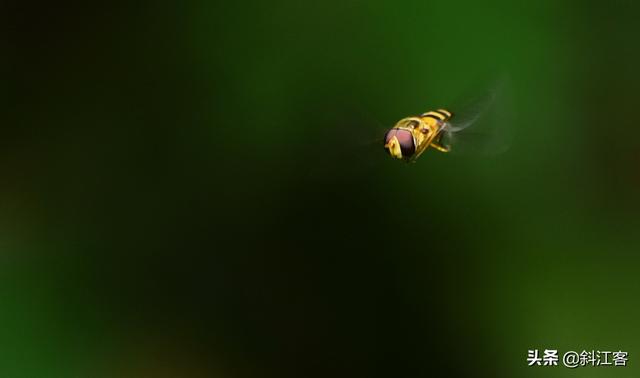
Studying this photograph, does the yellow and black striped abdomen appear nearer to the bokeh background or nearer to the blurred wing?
the blurred wing

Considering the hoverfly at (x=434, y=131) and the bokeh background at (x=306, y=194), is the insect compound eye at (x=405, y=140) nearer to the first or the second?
the hoverfly at (x=434, y=131)

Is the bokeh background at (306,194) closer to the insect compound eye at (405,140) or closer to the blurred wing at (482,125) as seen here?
the blurred wing at (482,125)

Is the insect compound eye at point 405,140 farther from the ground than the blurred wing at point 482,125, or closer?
closer

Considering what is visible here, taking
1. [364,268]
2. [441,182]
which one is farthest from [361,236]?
[441,182]

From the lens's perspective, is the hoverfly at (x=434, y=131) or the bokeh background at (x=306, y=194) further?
the bokeh background at (x=306, y=194)

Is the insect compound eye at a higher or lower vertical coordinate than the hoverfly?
lower

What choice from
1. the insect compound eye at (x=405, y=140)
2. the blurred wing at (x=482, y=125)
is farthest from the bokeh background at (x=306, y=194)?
the insect compound eye at (x=405, y=140)

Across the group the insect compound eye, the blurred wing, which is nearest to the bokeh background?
the blurred wing
